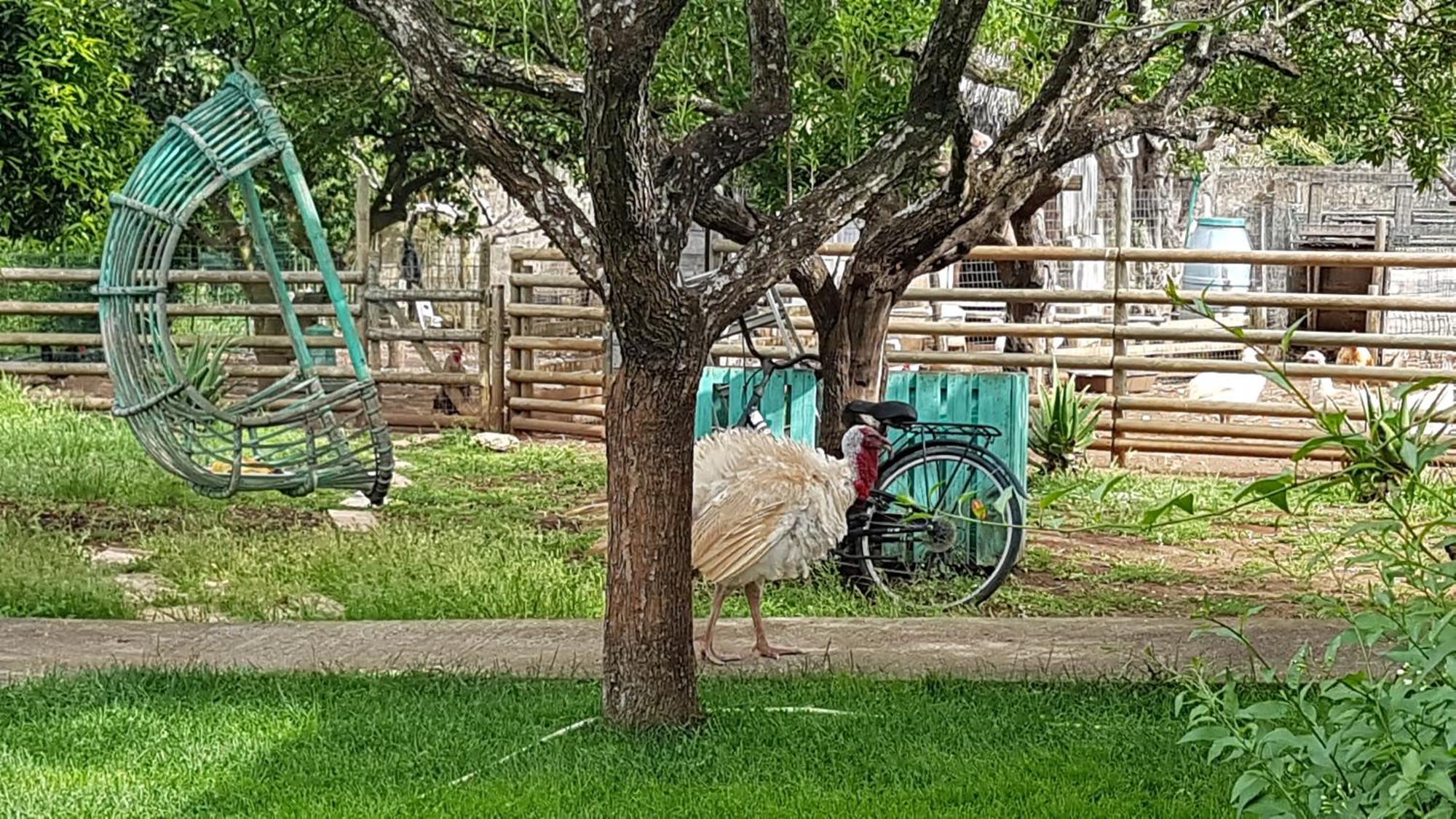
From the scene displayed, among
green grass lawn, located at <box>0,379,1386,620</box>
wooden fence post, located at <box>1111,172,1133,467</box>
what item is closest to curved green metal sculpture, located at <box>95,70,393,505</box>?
green grass lawn, located at <box>0,379,1386,620</box>

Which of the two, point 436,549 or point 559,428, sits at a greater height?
point 559,428

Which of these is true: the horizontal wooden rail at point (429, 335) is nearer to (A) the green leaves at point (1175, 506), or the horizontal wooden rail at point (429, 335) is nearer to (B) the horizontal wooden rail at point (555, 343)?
(B) the horizontal wooden rail at point (555, 343)

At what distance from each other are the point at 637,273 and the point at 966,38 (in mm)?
1543

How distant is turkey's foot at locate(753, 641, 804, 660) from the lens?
5871 millimetres

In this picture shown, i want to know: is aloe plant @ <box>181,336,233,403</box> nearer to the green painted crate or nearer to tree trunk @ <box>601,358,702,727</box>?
the green painted crate

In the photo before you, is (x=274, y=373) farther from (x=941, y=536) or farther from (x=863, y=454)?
(x=863, y=454)

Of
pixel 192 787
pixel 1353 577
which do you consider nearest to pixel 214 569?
pixel 192 787

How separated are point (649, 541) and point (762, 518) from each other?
3.74 feet

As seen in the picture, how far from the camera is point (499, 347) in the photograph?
46.5ft

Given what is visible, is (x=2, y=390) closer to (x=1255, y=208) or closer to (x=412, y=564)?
(x=412, y=564)

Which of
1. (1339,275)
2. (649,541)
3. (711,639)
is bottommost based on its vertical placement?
(711,639)

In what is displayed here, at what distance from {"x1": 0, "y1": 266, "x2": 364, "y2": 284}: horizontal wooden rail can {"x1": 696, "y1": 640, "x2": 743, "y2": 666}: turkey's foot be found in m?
9.06

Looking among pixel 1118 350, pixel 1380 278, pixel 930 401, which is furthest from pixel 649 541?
pixel 1380 278

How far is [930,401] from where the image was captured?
794cm
